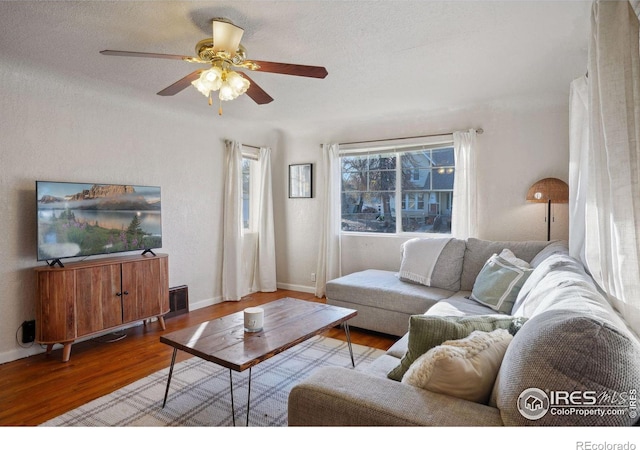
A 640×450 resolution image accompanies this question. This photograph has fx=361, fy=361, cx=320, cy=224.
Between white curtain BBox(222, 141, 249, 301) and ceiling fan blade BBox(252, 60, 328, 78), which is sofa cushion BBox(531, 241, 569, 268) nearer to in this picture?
ceiling fan blade BBox(252, 60, 328, 78)

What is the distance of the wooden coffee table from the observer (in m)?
1.91

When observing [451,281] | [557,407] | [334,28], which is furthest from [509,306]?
[334,28]

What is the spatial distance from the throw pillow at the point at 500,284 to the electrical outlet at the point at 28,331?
3.69 metres

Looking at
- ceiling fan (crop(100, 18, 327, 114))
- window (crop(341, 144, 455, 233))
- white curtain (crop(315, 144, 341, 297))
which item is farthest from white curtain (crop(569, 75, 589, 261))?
white curtain (crop(315, 144, 341, 297))

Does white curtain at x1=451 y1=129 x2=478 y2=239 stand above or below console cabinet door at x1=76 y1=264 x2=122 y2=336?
above

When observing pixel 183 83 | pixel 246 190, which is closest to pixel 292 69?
pixel 183 83

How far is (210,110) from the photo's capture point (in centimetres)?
410

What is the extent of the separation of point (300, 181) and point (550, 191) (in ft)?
10.1

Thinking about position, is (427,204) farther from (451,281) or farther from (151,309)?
(151,309)

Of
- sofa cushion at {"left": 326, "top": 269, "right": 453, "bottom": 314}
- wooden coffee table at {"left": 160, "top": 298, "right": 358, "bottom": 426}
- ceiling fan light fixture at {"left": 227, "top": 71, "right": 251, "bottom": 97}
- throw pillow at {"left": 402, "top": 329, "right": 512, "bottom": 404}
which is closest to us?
throw pillow at {"left": 402, "top": 329, "right": 512, "bottom": 404}

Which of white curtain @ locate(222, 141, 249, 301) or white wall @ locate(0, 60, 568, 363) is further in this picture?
white curtain @ locate(222, 141, 249, 301)

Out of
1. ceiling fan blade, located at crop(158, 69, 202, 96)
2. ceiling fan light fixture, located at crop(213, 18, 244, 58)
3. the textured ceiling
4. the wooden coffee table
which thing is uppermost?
the textured ceiling

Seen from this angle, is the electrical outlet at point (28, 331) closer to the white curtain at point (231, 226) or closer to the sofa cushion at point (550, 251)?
the white curtain at point (231, 226)

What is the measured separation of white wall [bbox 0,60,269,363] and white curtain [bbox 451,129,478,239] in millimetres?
2813
